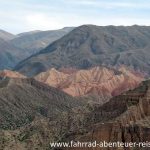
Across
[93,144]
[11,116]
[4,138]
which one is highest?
[93,144]

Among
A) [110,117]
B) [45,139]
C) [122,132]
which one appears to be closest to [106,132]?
[122,132]

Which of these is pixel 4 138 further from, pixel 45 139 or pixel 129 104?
pixel 129 104

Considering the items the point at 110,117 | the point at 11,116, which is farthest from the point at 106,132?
the point at 11,116

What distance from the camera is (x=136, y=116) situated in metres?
97.2

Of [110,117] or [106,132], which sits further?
[110,117]

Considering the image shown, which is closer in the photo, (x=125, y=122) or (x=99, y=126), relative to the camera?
(x=99, y=126)

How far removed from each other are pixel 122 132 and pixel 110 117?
35.7ft

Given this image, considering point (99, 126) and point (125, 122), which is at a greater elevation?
point (125, 122)

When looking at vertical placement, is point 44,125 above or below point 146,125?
below

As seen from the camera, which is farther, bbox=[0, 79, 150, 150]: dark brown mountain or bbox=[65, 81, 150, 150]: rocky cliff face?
bbox=[0, 79, 150, 150]: dark brown mountain

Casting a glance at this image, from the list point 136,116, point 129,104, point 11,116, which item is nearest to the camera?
point 136,116

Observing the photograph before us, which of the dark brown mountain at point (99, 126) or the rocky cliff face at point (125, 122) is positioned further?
the dark brown mountain at point (99, 126)

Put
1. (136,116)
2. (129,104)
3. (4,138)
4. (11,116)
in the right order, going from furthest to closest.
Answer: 1. (11,116)
2. (4,138)
3. (129,104)
4. (136,116)

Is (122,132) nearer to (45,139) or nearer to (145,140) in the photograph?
(145,140)
